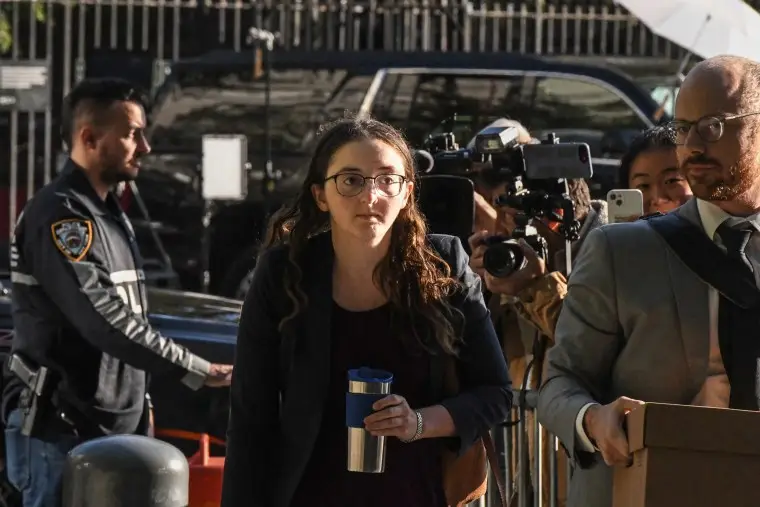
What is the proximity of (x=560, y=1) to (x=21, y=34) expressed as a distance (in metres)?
5.70

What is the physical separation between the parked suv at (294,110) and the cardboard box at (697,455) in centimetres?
902

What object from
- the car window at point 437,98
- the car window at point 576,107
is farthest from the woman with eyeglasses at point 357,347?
the car window at point 576,107

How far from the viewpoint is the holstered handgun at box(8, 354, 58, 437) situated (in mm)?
5402

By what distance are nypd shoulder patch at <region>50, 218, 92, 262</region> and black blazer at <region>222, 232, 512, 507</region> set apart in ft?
5.29

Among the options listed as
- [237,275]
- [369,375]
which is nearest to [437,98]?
[237,275]

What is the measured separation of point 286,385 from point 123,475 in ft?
3.70

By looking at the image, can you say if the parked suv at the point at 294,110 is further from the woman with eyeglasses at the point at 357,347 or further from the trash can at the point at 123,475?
the woman with eyeglasses at the point at 357,347

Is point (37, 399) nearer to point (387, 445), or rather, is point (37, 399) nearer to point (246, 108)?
point (387, 445)

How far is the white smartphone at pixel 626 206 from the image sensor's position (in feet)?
15.6

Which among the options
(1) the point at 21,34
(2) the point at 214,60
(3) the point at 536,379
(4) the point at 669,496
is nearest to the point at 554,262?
(3) the point at 536,379

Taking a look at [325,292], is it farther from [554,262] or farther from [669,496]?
[554,262]

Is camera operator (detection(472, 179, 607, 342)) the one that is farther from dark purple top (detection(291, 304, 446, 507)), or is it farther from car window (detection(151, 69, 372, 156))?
car window (detection(151, 69, 372, 156))

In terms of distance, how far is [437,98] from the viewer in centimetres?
1242

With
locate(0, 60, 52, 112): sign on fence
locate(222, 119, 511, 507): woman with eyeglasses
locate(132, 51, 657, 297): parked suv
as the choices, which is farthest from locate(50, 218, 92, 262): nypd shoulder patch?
locate(0, 60, 52, 112): sign on fence
